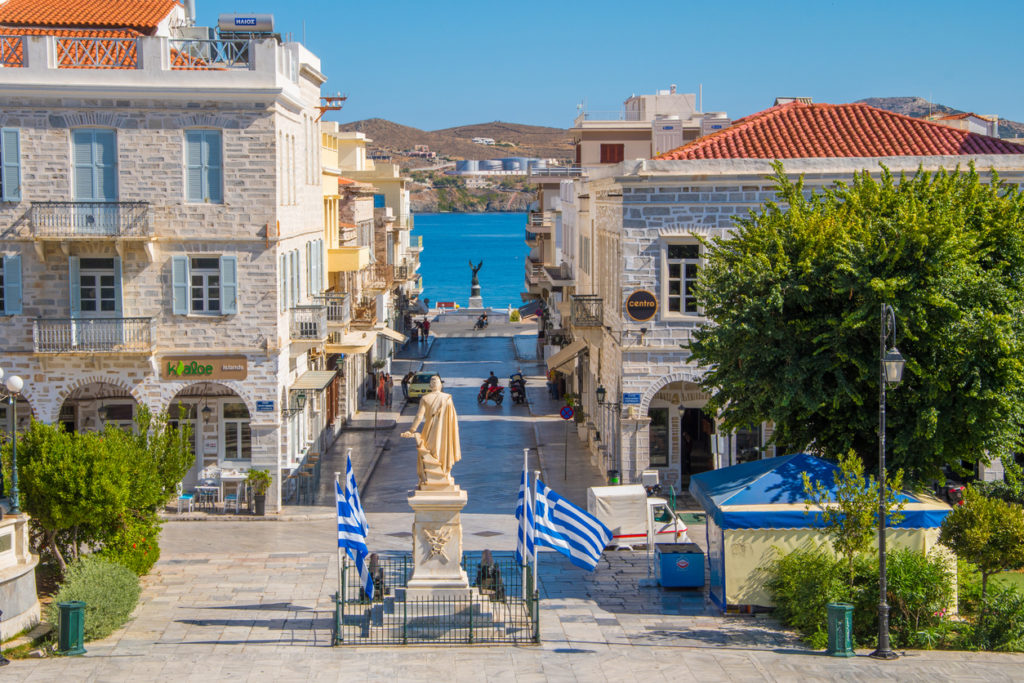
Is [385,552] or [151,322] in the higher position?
[151,322]

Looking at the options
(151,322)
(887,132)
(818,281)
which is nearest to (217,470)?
(151,322)

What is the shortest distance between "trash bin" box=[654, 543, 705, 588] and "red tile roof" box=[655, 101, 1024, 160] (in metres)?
11.7

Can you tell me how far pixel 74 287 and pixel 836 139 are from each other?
19788 mm

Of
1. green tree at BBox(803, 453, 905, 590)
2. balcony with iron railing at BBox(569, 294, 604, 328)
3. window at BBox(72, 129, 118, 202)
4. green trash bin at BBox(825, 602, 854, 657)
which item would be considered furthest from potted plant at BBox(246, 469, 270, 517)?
green trash bin at BBox(825, 602, 854, 657)

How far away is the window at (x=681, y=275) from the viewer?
31625 mm

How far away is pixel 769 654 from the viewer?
20094mm

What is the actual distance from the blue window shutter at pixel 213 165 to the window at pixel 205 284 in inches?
60.5

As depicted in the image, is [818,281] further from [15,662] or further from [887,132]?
[15,662]

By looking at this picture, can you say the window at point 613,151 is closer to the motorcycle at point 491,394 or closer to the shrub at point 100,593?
the motorcycle at point 491,394

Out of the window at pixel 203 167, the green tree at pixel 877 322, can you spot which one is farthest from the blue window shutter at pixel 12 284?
the green tree at pixel 877 322

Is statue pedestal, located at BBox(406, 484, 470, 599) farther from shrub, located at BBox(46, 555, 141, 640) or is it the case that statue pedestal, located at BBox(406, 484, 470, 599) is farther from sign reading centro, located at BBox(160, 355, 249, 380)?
sign reading centro, located at BBox(160, 355, 249, 380)

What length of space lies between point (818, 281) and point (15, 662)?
49.6ft

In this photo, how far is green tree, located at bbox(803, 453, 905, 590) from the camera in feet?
67.5

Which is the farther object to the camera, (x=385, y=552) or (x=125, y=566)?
(x=385, y=552)
